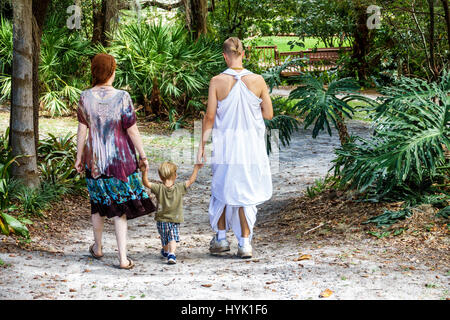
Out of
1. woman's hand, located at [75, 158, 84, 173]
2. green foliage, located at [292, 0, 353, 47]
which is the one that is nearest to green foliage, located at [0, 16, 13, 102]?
green foliage, located at [292, 0, 353, 47]

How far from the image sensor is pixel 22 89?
243 inches

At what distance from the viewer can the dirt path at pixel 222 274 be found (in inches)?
155

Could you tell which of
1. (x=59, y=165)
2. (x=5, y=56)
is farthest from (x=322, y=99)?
(x=5, y=56)

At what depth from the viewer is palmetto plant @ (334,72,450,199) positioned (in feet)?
17.2

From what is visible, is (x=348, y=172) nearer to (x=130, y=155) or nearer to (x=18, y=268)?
(x=130, y=155)

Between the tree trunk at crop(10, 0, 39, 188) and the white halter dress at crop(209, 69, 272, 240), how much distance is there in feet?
7.90

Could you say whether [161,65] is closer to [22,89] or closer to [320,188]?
[320,188]

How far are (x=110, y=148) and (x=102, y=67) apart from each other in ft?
2.11

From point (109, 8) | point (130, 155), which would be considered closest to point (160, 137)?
point (109, 8)

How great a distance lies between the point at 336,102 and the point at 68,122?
27.0 ft

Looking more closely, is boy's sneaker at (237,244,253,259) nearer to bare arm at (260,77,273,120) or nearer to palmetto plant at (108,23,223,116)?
bare arm at (260,77,273,120)

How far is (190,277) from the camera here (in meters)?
4.46

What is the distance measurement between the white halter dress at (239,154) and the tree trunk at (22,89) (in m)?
2.41

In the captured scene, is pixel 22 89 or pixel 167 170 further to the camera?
pixel 22 89
